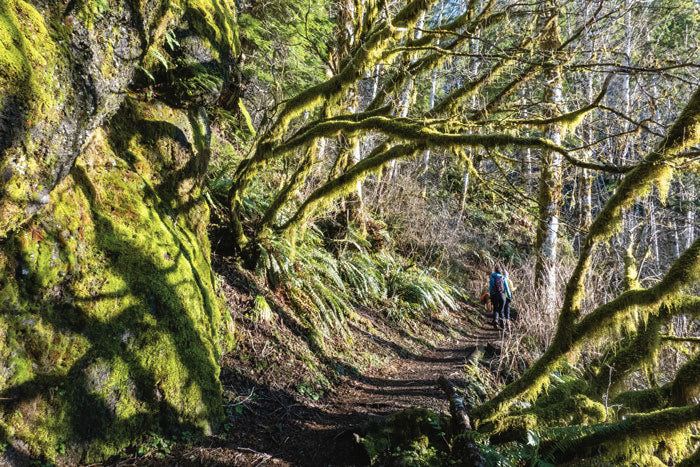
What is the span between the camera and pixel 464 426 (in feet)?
9.78

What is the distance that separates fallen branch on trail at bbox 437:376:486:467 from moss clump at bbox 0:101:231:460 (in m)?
2.14

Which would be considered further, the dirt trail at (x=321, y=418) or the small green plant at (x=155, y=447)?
the dirt trail at (x=321, y=418)

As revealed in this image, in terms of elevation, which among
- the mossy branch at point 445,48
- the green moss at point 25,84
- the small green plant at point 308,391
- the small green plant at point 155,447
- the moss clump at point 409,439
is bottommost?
the small green plant at point 155,447

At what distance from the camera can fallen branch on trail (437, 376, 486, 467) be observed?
2629 millimetres

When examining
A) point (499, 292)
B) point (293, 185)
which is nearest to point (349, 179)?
point (293, 185)

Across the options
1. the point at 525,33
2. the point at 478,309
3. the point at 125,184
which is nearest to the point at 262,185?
the point at 125,184

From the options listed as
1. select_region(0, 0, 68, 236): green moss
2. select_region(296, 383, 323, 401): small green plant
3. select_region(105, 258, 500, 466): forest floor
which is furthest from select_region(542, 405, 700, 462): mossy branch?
select_region(0, 0, 68, 236): green moss

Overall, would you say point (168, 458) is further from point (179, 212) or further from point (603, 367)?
point (603, 367)

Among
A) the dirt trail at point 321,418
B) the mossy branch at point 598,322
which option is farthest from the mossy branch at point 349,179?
the dirt trail at point 321,418

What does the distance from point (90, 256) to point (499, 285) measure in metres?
9.13

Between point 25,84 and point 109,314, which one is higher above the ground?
point 25,84

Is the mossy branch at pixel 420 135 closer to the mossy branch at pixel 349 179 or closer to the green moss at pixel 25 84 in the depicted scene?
the mossy branch at pixel 349 179

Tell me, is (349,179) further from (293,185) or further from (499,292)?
(499,292)

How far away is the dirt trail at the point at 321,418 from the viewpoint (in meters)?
3.10
